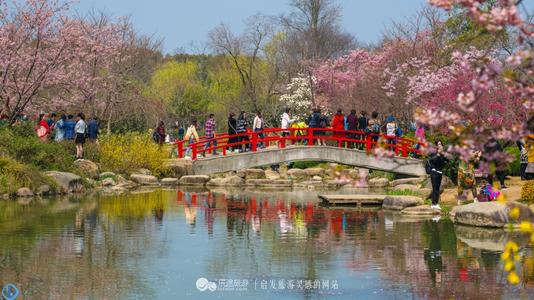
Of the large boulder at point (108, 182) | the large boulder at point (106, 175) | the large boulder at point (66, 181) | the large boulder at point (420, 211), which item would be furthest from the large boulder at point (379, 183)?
the large boulder at point (420, 211)

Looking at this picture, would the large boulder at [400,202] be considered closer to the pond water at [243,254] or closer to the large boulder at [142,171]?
the pond water at [243,254]

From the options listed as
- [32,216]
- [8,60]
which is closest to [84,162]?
[8,60]

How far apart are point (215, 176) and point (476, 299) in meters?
29.2

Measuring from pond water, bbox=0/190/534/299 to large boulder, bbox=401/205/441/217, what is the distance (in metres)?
0.51

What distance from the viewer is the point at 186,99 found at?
7462 cm

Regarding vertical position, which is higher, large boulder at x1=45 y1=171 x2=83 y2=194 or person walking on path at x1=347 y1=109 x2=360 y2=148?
person walking on path at x1=347 y1=109 x2=360 y2=148

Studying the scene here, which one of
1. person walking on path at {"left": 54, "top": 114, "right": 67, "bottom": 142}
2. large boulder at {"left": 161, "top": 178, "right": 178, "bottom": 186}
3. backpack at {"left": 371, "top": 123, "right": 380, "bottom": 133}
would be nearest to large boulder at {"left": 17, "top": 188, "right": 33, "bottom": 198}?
person walking on path at {"left": 54, "top": 114, "right": 67, "bottom": 142}

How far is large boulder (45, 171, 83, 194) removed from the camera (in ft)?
104

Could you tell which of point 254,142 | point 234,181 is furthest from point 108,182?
point 234,181

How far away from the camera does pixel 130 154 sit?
37969mm

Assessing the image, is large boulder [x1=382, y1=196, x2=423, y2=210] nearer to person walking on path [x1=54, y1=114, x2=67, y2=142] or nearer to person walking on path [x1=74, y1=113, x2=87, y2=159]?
person walking on path [x1=74, y1=113, x2=87, y2=159]

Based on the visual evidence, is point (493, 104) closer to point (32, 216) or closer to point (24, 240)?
point (32, 216)

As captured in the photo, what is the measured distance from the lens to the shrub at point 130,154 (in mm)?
37188

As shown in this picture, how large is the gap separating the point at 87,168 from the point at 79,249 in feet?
55.4
